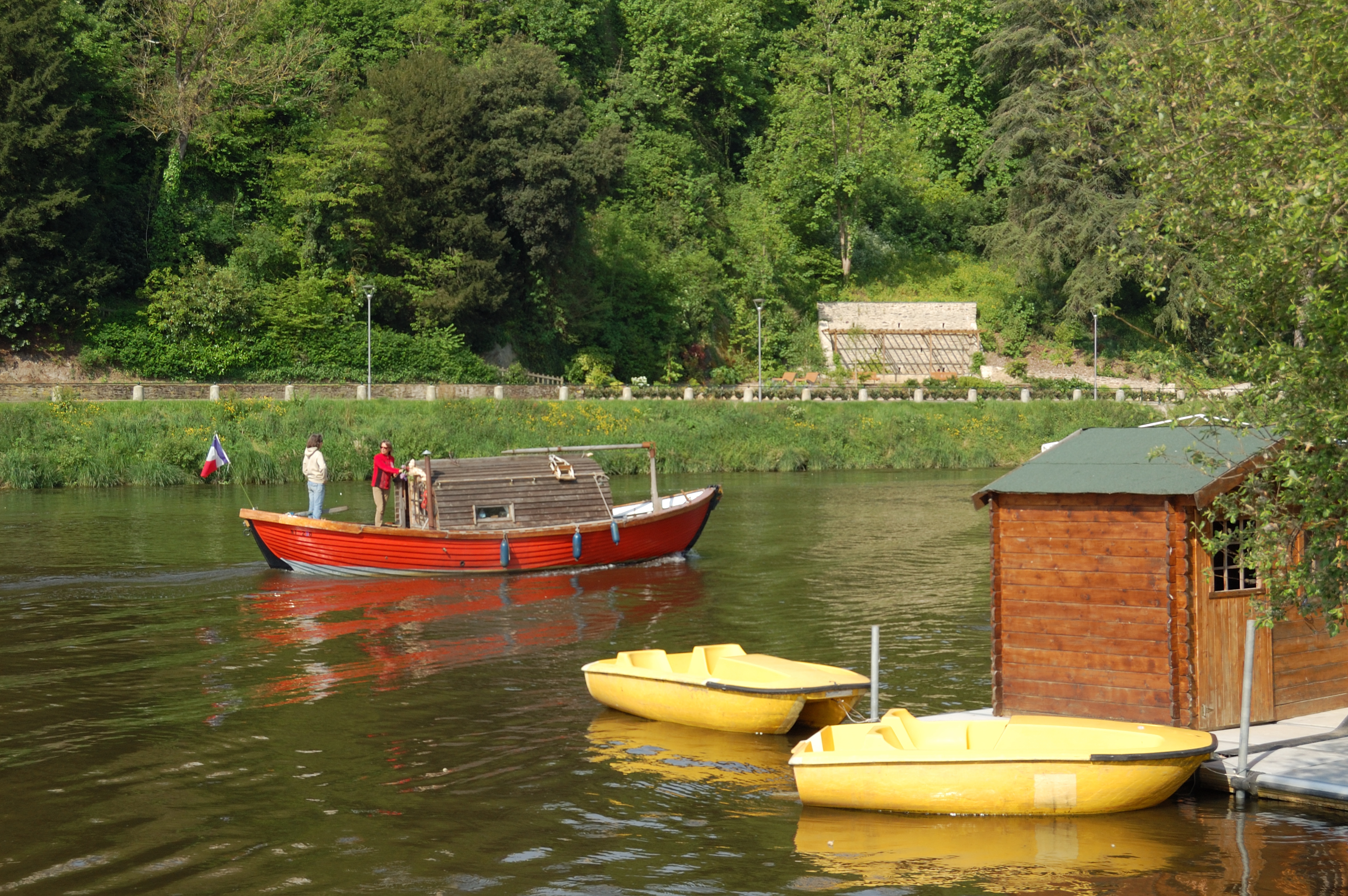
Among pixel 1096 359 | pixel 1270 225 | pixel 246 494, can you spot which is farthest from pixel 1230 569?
pixel 1096 359

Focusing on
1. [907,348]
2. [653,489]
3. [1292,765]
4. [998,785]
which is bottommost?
[998,785]

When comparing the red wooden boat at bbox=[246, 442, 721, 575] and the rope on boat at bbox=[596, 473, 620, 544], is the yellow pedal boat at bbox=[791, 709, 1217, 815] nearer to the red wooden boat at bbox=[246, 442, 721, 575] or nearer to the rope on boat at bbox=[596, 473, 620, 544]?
the red wooden boat at bbox=[246, 442, 721, 575]

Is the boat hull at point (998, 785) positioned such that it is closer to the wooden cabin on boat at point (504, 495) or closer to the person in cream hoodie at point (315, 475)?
the wooden cabin on boat at point (504, 495)

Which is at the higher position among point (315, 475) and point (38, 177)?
point (38, 177)

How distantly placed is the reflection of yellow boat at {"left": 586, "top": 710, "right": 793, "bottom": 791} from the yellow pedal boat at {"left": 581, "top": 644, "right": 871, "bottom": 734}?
6.3 inches

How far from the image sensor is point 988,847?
1135cm

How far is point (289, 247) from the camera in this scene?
60656mm

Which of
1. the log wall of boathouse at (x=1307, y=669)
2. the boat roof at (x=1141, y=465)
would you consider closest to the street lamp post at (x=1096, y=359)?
the log wall of boathouse at (x=1307, y=669)

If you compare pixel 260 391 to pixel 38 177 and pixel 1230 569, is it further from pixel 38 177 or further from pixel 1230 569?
pixel 1230 569

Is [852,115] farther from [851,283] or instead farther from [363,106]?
[363,106]

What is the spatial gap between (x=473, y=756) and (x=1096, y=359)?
60.3m

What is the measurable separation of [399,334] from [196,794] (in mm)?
48936

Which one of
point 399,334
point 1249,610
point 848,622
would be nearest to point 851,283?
point 399,334

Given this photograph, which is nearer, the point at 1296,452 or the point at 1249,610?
the point at 1296,452
